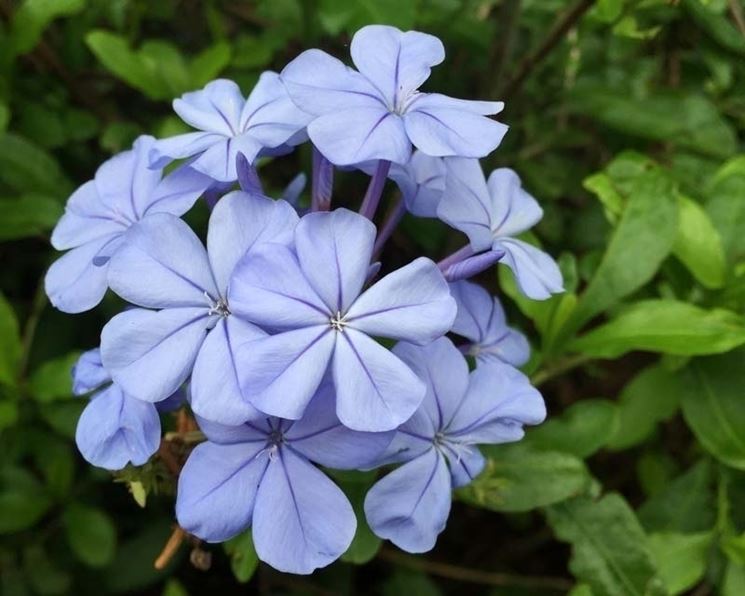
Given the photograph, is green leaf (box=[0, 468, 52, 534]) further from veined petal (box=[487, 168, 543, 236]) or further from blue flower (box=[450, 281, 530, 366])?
veined petal (box=[487, 168, 543, 236])

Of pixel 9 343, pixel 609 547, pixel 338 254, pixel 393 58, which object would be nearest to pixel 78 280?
pixel 338 254

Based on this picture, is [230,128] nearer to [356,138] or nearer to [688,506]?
[356,138]

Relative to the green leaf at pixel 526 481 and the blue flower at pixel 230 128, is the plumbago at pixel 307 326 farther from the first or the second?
the green leaf at pixel 526 481

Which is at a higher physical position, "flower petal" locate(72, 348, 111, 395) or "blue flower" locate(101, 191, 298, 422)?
"blue flower" locate(101, 191, 298, 422)

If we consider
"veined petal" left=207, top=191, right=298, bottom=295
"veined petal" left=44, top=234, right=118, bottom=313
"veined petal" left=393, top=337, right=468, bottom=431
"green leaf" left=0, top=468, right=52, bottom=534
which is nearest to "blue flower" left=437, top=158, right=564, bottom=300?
"veined petal" left=393, top=337, right=468, bottom=431

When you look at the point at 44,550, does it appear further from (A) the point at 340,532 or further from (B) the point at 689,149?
(B) the point at 689,149

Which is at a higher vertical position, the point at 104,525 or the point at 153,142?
the point at 153,142

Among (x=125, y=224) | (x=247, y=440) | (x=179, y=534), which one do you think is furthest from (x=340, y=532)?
(x=125, y=224)
